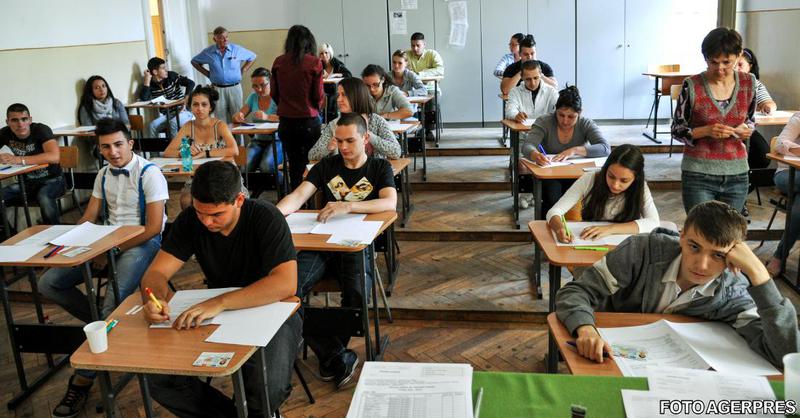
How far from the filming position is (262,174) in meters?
5.27

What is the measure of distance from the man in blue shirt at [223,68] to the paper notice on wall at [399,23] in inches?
82.9

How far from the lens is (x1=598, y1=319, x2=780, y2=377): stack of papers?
5.37 ft

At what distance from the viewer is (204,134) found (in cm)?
502

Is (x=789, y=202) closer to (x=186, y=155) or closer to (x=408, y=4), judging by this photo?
(x=186, y=155)

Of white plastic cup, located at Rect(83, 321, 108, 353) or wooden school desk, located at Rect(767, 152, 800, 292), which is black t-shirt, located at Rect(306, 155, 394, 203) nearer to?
white plastic cup, located at Rect(83, 321, 108, 353)

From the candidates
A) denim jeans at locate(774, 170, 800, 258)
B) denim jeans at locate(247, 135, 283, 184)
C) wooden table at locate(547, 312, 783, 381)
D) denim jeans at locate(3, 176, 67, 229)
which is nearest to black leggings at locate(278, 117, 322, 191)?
denim jeans at locate(247, 135, 283, 184)

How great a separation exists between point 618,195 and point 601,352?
1.50 m

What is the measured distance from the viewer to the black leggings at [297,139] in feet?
17.8

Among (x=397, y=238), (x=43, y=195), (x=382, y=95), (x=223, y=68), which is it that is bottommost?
(x=397, y=238)

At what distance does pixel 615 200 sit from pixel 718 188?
665 mm

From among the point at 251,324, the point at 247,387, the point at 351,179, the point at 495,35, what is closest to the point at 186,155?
the point at 351,179

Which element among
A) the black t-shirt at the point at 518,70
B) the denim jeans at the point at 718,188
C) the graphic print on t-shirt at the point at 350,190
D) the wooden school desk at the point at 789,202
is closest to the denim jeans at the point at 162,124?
the black t-shirt at the point at 518,70

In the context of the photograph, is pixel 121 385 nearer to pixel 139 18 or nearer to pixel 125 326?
pixel 125 326

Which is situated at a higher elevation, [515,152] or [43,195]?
[515,152]
